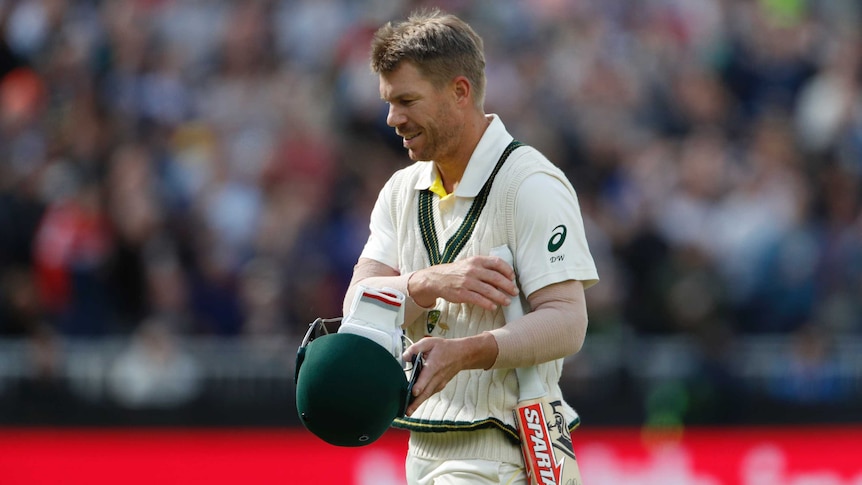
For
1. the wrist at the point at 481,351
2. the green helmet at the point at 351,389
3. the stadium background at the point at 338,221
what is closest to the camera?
the green helmet at the point at 351,389

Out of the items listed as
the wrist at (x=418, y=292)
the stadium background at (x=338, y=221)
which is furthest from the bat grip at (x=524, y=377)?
the stadium background at (x=338, y=221)

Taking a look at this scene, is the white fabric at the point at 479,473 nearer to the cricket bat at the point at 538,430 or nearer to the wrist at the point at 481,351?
the cricket bat at the point at 538,430

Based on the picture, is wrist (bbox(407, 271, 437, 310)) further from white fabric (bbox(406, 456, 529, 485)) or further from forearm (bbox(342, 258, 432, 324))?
white fabric (bbox(406, 456, 529, 485))

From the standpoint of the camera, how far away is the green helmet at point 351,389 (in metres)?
3.74

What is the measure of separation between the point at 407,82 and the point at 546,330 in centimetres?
88

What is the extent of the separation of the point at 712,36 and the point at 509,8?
1946 mm

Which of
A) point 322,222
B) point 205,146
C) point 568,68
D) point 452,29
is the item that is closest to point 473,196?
point 452,29

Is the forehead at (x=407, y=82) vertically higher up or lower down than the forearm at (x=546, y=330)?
higher up

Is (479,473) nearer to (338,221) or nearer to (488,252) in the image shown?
(488,252)

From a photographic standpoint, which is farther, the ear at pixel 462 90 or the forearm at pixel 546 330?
the ear at pixel 462 90

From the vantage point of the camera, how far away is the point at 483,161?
4273 mm

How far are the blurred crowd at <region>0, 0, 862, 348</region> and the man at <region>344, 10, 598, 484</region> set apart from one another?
542 cm

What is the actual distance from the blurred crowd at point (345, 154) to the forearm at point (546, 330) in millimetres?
5679

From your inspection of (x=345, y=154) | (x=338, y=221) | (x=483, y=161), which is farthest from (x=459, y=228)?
(x=345, y=154)
